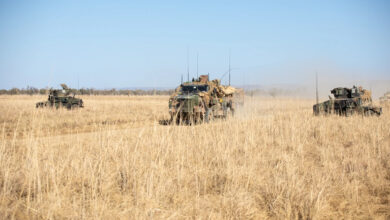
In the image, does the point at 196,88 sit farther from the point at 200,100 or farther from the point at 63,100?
the point at 63,100

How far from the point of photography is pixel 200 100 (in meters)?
12.2

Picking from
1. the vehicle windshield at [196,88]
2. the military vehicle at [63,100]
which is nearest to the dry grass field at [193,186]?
the vehicle windshield at [196,88]

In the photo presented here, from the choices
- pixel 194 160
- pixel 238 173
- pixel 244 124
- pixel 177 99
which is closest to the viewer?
pixel 238 173

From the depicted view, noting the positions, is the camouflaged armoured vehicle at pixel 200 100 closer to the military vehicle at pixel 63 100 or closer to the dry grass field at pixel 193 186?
the dry grass field at pixel 193 186

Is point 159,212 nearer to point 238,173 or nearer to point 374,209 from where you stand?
point 238,173

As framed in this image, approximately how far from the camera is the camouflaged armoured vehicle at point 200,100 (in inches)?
477

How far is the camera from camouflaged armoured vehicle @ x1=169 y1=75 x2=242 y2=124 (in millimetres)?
12125

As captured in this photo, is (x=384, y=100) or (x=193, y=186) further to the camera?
(x=384, y=100)

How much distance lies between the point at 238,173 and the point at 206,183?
453 millimetres

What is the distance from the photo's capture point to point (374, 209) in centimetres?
350

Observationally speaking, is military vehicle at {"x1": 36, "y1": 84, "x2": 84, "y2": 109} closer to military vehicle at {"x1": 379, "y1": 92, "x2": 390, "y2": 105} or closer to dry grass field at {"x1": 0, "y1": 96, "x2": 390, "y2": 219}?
dry grass field at {"x1": 0, "y1": 96, "x2": 390, "y2": 219}

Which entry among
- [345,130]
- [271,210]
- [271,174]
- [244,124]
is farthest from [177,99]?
[271,210]

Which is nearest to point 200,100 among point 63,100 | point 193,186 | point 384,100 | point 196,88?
point 196,88

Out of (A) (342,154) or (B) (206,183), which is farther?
(A) (342,154)
